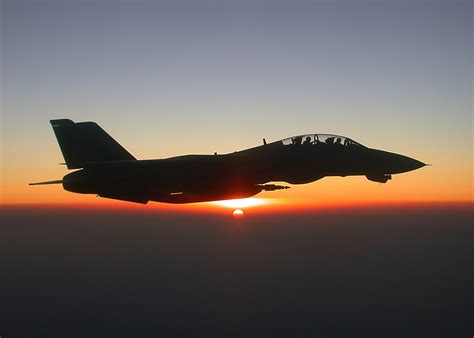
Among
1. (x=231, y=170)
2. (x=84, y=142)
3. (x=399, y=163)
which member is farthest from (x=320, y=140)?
(x=84, y=142)

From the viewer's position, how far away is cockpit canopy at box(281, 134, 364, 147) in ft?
81.8

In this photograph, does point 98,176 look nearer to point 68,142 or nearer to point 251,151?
point 68,142

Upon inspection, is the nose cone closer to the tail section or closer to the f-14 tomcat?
the f-14 tomcat

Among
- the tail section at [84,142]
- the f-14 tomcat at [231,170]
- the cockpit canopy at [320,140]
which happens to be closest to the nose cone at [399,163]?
the f-14 tomcat at [231,170]

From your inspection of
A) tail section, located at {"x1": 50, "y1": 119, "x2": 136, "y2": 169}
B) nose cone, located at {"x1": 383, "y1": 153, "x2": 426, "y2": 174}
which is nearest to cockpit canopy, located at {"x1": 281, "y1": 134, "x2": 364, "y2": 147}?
nose cone, located at {"x1": 383, "y1": 153, "x2": 426, "y2": 174}

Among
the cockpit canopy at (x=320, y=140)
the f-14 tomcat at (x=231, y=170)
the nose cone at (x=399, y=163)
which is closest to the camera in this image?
the f-14 tomcat at (x=231, y=170)

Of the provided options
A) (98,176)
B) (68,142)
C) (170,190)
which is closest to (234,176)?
(170,190)

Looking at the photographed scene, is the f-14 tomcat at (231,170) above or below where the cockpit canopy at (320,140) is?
below

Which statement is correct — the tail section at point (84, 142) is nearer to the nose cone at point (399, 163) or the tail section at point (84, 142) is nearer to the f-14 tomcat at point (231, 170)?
the f-14 tomcat at point (231, 170)

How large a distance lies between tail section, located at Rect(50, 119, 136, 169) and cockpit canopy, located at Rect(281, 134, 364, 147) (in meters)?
10.2

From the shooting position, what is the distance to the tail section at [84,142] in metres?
26.6

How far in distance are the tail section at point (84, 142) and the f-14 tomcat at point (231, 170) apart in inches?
3.2

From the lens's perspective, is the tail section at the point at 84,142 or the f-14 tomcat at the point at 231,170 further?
the tail section at the point at 84,142

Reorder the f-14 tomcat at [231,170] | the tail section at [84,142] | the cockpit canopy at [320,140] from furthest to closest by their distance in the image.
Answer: the tail section at [84,142], the cockpit canopy at [320,140], the f-14 tomcat at [231,170]
